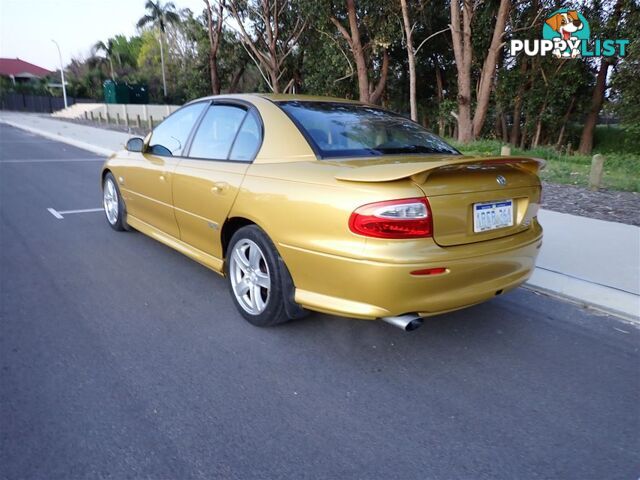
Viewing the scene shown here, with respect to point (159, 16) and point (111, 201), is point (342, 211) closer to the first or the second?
point (111, 201)

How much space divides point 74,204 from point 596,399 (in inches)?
289

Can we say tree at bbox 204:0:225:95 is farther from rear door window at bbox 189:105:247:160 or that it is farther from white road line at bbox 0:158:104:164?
rear door window at bbox 189:105:247:160

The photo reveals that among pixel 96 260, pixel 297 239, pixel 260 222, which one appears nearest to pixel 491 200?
pixel 297 239

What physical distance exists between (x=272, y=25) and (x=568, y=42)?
13696 mm

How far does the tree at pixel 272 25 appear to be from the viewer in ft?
71.1

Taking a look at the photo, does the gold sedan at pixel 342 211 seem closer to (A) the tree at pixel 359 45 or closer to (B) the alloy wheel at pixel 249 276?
(B) the alloy wheel at pixel 249 276

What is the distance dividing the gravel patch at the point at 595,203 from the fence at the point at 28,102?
5815 centimetres

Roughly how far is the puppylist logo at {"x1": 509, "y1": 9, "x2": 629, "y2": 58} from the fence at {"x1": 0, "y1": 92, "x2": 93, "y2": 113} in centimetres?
5147

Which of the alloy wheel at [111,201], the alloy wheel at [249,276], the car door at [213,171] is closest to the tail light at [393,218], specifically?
the alloy wheel at [249,276]

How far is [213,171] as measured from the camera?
3.61 m

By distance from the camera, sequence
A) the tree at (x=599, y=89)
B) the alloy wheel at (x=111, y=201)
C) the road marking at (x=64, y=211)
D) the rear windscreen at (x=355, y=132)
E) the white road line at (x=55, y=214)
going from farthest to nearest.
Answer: the tree at (x=599, y=89)
the road marking at (x=64, y=211)
the white road line at (x=55, y=214)
the alloy wheel at (x=111, y=201)
the rear windscreen at (x=355, y=132)

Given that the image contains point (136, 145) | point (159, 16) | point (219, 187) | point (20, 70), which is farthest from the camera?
point (20, 70)

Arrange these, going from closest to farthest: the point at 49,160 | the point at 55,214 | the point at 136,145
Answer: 1. the point at 136,145
2. the point at 55,214
3. the point at 49,160

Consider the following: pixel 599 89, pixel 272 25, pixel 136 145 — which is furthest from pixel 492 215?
pixel 272 25
